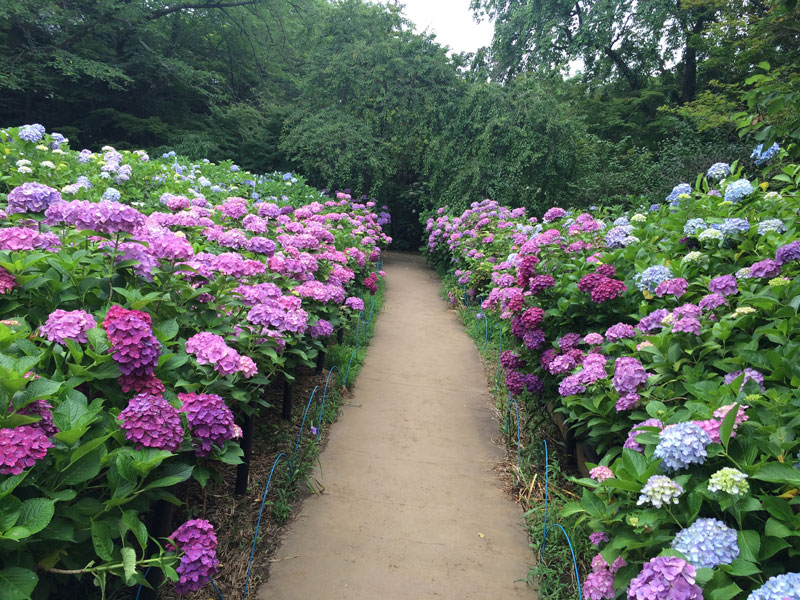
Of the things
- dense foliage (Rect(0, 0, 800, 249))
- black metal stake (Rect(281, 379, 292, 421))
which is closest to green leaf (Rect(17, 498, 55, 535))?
black metal stake (Rect(281, 379, 292, 421))

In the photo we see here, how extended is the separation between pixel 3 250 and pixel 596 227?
11.9ft

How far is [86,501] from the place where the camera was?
1.34 meters

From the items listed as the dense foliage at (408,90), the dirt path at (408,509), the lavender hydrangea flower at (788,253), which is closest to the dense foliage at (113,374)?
the dirt path at (408,509)

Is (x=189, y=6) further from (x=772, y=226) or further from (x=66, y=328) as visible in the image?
(x=772, y=226)

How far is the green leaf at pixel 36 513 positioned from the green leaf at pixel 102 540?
0.16 meters

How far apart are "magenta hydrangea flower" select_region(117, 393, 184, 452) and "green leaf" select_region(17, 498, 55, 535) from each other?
254 millimetres

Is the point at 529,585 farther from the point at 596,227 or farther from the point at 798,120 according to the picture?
the point at 596,227

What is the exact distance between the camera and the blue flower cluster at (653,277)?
2545 millimetres

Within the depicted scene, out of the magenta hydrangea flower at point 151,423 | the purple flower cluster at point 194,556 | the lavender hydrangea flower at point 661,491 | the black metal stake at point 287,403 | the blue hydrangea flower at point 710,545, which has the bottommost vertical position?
the black metal stake at point 287,403

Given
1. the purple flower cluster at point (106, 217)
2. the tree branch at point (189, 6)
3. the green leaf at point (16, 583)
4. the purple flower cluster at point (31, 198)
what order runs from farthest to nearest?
the tree branch at point (189, 6) → the purple flower cluster at point (31, 198) → the purple flower cluster at point (106, 217) → the green leaf at point (16, 583)

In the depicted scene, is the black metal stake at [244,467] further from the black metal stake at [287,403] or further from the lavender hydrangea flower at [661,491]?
the lavender hydrangea flower at [661,491]

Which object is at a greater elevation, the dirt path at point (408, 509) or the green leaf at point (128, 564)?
the green leaf at point (128, 564)

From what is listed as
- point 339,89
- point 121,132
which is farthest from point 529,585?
point 121,132

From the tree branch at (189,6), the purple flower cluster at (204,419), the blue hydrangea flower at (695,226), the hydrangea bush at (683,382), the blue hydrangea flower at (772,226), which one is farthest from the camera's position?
the tree branch at (189,6)
